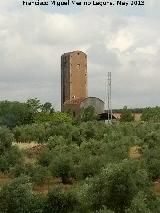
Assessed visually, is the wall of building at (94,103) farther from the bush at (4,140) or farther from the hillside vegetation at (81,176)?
the bush at (4,140)

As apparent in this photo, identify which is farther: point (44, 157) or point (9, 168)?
point (44, 157)

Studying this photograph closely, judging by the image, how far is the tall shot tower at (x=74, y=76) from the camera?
369 feet

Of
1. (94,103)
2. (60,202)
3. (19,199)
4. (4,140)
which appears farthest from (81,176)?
(94,103)

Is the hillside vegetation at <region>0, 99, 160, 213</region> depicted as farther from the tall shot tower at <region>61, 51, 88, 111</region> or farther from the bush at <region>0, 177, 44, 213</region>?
the tall shot tower at <region>61, 51, 88, 111</region>

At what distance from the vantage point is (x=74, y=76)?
11244cm

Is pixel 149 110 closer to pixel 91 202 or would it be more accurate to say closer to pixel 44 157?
pixel 44 157

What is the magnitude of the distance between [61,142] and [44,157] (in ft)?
24.3

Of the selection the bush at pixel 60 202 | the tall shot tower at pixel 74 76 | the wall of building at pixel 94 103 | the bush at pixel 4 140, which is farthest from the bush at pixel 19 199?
the tall shot tower at pixel 74 76

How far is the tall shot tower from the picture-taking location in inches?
4427

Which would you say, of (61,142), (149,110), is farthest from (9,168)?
(149,110)

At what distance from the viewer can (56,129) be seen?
2020 inches

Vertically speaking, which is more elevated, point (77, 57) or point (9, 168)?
point (77, 57)

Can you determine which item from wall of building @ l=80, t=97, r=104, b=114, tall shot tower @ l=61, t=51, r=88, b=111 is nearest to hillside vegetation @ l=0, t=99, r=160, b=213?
wall of building @ l=80, t=97, r=104, b=114

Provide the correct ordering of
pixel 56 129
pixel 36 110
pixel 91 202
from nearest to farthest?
pixel 91 202
pixel 56 129
pixel 36 110
